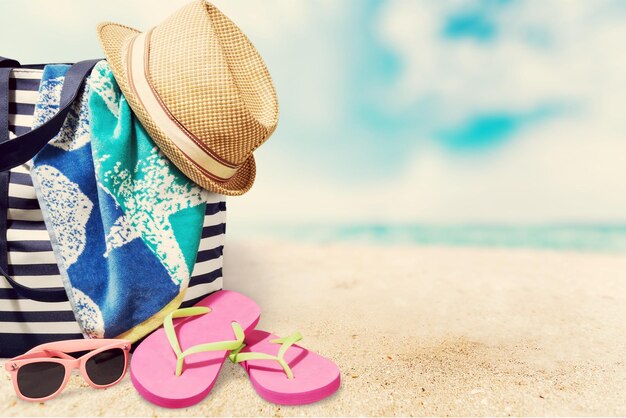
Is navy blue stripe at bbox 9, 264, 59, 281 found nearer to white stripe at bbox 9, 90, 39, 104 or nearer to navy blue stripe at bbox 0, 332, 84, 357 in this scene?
navy blue stripe at bbox 0, 332, 84, 357

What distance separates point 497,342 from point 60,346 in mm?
1640

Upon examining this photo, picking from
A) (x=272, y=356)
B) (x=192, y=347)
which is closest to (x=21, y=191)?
(x=192, y=347)

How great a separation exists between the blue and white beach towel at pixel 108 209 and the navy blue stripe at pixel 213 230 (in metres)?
0.14

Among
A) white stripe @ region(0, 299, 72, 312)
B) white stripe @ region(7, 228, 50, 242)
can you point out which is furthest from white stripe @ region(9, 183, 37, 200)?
white stripe @ region(0, 299, 72, 312)

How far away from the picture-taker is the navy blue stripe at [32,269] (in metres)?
1.54

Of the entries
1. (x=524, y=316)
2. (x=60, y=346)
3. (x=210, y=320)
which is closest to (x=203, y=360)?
(x=210, y=320)

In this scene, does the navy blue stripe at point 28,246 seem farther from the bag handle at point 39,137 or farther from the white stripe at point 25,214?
the bag handle at point 39,137

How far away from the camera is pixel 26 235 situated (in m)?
1.53

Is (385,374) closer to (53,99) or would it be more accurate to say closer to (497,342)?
(497,342)

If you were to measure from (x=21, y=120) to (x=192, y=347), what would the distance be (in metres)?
0.96

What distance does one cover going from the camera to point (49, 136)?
4.68 feet

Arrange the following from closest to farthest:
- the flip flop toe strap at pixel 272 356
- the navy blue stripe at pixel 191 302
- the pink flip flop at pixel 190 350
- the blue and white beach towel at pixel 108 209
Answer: the pink flip flop at pixel 190 350, the flip flop toe strap at pixel 272 356, the blue and white beach towel at pixel 108 209, the navy blue stripe at pixel 191 302

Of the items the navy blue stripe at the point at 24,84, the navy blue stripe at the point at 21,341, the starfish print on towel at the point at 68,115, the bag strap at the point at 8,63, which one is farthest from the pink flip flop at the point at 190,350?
the bag strap at the point at 8,63

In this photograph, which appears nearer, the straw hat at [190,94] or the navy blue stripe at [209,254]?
the straw hat at [190,94]
